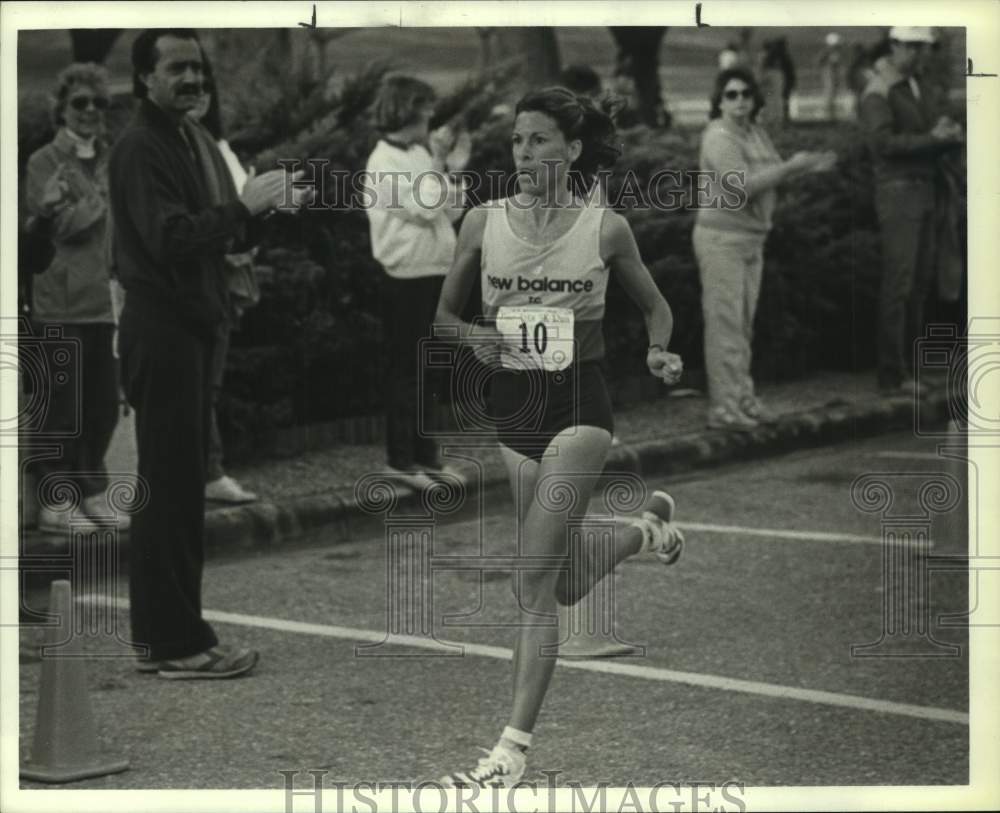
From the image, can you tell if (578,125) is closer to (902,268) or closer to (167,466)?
(902,268)

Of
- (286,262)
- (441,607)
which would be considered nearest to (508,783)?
(441,607)

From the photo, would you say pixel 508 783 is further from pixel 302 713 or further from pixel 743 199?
pixel 743 199

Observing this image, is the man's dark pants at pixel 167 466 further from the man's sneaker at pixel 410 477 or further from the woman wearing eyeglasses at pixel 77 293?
the man's sneaker at pixel 410 477

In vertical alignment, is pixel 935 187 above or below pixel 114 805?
above

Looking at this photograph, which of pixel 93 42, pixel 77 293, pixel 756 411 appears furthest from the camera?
pixel 756 411

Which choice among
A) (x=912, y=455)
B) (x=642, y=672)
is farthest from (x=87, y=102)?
(x=912, y=455)

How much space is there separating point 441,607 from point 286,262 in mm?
1234

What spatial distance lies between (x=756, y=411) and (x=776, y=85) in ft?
3.53

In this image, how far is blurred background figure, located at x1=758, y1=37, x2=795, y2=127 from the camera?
9922 mm

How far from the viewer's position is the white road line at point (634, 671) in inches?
386

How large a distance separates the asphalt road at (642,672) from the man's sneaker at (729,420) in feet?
0.52

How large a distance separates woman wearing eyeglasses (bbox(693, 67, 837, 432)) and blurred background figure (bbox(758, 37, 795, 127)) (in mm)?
30

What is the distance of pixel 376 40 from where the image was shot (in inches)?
381

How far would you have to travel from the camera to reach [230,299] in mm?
9852
